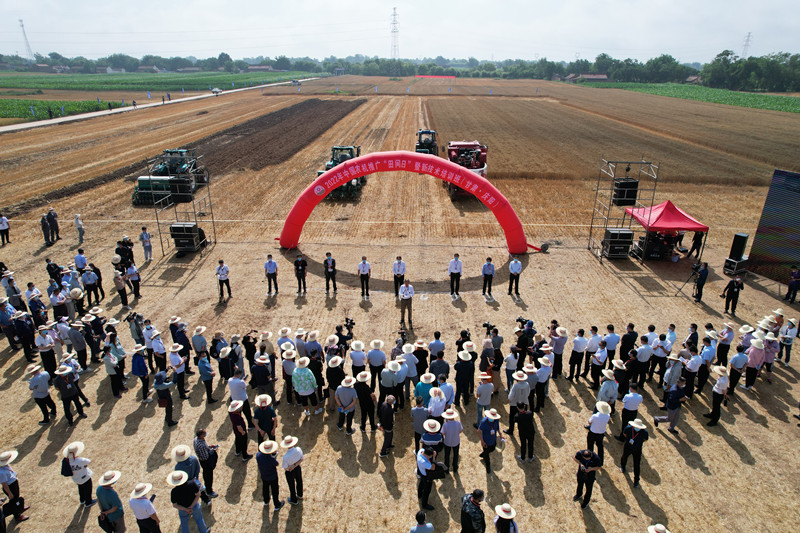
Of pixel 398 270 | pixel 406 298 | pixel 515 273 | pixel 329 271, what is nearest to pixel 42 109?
pixel 329 271

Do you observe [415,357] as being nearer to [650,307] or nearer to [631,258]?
[650,307]

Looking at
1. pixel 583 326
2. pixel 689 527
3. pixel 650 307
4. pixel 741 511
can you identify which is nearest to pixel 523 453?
pixel 689 527

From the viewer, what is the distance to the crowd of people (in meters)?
7.61

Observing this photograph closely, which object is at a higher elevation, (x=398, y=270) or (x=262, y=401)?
(x=262, y=401)

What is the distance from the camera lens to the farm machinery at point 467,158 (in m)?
26.7

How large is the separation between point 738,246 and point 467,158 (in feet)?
47.1

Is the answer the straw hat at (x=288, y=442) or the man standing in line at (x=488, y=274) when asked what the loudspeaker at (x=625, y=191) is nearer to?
the man standing in line at (x=488, y=274)

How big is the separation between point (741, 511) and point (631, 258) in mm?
12585

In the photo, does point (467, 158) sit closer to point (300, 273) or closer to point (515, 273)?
point (515, 273)

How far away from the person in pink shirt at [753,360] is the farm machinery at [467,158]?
17.5 m

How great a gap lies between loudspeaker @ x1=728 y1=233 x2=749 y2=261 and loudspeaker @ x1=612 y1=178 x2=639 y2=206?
3.83 meters

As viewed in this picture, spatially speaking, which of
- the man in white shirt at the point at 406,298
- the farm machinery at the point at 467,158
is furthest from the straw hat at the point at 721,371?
the farm machinery at the point at 467,158

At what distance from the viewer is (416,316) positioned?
47.8 feet

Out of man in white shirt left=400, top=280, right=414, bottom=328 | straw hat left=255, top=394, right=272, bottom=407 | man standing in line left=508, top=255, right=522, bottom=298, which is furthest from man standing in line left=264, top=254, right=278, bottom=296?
man standing in line left=508, top=255, right=522, bottom=298
